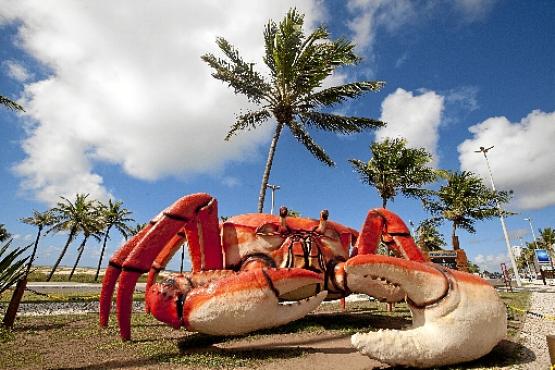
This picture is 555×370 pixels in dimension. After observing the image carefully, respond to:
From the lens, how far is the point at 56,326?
6797 mm

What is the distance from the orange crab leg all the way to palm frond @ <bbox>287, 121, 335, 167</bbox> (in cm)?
941

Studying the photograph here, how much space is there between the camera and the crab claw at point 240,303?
3189mm

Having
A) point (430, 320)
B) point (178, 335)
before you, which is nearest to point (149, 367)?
point (178, 335)

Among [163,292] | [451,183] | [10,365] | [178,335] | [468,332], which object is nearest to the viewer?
[468,332]

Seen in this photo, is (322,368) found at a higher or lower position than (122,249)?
lower

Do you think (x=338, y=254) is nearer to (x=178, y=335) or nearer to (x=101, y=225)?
(x=178, y=335)

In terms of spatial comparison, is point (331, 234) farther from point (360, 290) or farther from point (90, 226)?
point (90, 226)

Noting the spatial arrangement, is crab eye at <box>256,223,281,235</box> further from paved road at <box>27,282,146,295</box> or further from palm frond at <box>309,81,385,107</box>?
paved road at <box>27,282,146,295</box>

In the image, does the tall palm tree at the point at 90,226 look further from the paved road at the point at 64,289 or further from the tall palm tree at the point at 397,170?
the tall palm tree at the point at 397,170

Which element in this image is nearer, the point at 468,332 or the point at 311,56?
the point at 468,332

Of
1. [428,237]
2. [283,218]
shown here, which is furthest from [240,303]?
[428,237]

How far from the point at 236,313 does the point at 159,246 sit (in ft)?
4.62

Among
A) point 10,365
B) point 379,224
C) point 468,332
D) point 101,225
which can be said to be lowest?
point 10,365

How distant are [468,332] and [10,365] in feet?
15.8
